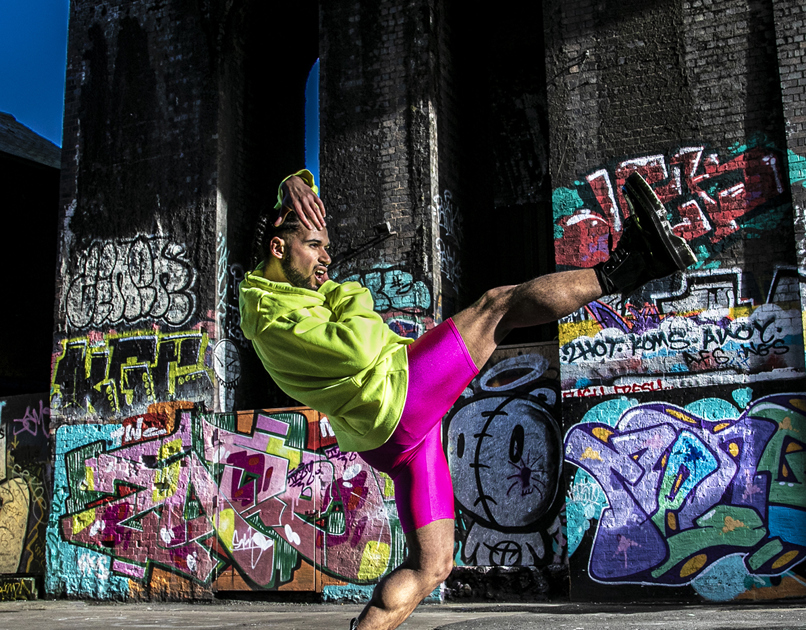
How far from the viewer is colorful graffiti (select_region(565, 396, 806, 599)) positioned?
730 cm

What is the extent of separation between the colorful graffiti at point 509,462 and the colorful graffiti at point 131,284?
3.74 m

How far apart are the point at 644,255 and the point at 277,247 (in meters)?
1.60

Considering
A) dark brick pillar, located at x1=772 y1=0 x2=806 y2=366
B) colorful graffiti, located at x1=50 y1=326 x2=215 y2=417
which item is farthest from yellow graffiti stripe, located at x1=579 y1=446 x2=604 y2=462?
colorful graffiti, located at x1=50 y1=326 x2=215 y2=417

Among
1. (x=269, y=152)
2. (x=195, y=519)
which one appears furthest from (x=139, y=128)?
(x=195, y=519)

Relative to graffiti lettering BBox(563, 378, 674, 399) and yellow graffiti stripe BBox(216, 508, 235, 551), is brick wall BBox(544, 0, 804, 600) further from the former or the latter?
yellow graffiti stripe BBox(216, 508, 235, 551)

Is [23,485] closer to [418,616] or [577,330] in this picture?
[418,616]

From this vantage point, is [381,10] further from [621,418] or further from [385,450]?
[385,450]

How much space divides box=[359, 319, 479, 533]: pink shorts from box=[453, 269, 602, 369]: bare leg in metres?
0.06

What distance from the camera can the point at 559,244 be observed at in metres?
8.38

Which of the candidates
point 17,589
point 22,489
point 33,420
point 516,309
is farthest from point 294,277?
point 22,489

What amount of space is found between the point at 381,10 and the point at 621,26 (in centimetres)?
281

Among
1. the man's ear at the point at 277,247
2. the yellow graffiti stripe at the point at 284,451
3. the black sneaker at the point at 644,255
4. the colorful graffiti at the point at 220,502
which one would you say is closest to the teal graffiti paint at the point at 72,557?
the colorful graffiti at the point at 220,502

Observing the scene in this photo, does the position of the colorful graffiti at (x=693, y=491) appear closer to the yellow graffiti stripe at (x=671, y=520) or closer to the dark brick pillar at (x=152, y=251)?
the yellow graffiti stripe at (x=671, y=520)

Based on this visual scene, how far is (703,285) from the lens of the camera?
310 inches
